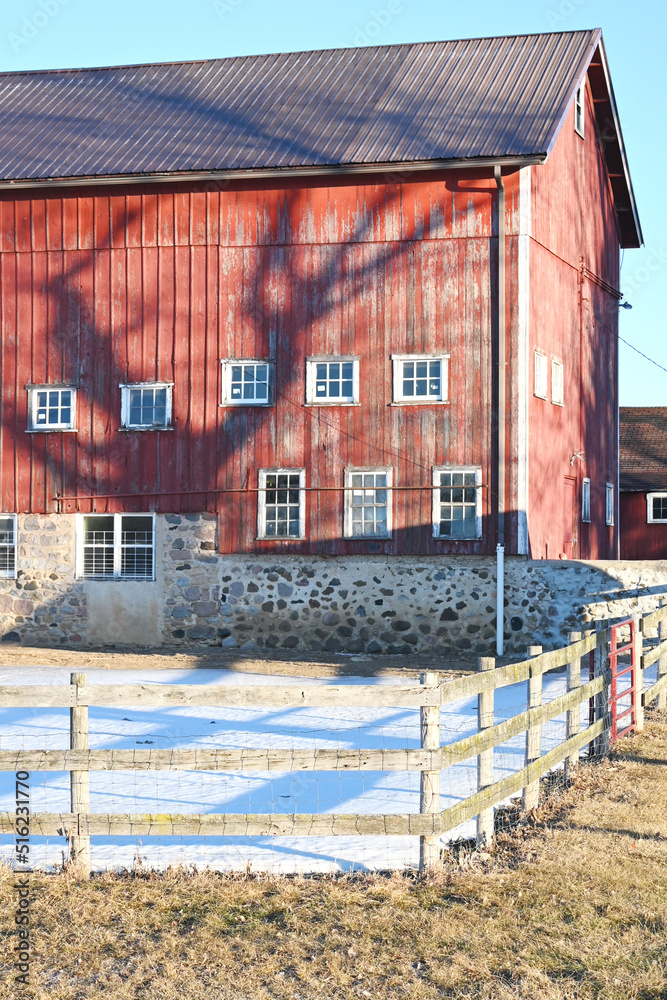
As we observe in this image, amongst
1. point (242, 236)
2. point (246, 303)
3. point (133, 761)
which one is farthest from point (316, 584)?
point (133, 761)

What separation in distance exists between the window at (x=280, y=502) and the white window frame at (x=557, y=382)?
515 cm

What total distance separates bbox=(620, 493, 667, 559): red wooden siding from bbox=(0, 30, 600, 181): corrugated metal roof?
→ 17.8 metres

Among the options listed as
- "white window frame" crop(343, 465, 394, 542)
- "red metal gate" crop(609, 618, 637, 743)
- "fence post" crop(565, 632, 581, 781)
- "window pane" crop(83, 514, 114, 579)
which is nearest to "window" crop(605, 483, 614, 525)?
"white window frame" crop(343, 465, 394, 542)

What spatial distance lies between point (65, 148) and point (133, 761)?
56.4 feet

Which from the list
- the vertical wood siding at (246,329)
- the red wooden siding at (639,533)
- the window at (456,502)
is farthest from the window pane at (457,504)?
the red wooden siding at (639,533)

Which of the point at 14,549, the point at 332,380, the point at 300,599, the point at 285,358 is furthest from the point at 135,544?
the point at 332,380

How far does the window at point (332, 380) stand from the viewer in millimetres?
19359

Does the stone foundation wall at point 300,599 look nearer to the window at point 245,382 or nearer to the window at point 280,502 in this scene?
the window at point 280,502

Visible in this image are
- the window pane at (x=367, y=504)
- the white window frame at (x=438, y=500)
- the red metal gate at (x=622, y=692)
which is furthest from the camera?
the window pane at (x=367, y=504)

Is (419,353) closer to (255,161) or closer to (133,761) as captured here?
(255,161)

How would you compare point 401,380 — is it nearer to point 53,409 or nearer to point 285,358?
point 285,358

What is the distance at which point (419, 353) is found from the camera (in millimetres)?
19141

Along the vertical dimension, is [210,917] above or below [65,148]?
below

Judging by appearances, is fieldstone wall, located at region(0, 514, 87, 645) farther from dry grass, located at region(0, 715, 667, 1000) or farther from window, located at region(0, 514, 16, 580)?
dry grass, located at region(0, 715, 667, 1000)
